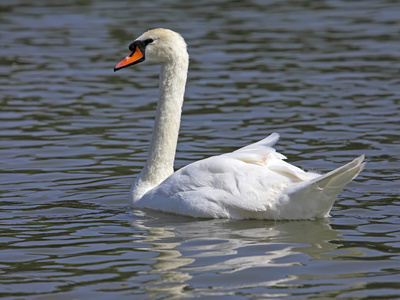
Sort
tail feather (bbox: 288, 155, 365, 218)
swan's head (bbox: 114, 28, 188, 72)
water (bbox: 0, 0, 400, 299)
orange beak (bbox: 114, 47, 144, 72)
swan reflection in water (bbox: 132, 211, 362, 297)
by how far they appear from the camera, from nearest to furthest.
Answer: swan reflection in water (bbox: 132, 211, 362, 297) < water (bbox: 0, 0, 400, 299) < tail feather (bbox: 288, 155, 365, 218) < swan's head (bbox: 114, 28, 188, 72) < orange beak (bbox: 114, 47, 144, 72)

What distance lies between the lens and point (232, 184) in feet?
27.0

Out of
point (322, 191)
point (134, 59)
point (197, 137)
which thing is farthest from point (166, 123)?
point (197, 137)

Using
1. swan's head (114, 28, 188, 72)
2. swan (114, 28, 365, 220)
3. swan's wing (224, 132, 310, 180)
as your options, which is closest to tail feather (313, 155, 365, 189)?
swan (114, 28, 365, 220)

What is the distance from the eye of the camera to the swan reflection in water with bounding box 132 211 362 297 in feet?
21.8

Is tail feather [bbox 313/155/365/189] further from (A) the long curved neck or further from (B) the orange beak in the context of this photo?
(B) the orange beak

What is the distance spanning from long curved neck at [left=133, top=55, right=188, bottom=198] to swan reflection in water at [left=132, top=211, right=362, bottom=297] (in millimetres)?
613

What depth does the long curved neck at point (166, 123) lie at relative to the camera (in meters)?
9.34

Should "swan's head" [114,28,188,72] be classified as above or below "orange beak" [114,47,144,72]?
above

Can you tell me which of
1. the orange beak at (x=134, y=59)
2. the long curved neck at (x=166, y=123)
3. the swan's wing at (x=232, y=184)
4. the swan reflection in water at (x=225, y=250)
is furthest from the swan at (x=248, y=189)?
the orange beak at (x=134, y=59)

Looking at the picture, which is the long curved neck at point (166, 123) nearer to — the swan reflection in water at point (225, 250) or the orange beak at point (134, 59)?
the orange beak at point (134, 59)

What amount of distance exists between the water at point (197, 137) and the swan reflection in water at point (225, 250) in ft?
0.07

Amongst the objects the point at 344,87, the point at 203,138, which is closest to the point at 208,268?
the point at 203,138

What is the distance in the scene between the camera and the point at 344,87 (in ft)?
49.2

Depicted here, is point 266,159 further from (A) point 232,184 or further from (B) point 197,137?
(B) point 197,137
